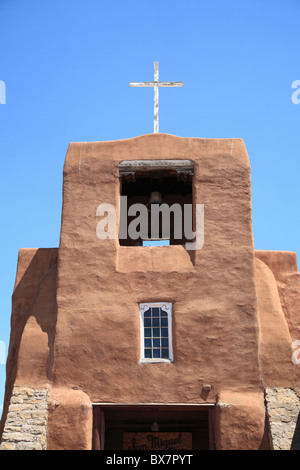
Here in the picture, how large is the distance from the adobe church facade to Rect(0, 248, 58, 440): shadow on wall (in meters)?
0.03

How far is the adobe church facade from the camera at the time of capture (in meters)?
14.1

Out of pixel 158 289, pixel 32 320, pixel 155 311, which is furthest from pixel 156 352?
pixel 32 320

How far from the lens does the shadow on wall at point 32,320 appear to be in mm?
14773

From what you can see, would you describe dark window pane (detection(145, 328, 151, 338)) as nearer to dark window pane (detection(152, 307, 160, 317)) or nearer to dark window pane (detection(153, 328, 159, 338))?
dark window pane (detection(153, 328, 159, 338))

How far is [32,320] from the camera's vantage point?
611 inches

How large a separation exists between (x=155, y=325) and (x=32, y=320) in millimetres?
3088

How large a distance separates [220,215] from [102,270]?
3333 mm

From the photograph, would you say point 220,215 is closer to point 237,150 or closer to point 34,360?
point 237,150

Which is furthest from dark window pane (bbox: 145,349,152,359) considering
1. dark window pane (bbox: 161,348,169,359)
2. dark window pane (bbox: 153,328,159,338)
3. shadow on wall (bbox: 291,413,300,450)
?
shadow on wall (bbox: 291,413,300,450)

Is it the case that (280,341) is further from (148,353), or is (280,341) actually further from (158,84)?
(158,84)

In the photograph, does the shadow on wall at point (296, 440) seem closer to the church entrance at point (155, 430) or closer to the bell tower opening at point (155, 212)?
the church entrance at point (155, 430)

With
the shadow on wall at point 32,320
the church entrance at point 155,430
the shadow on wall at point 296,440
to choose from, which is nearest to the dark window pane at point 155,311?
the shadow on wall at point 32,320
